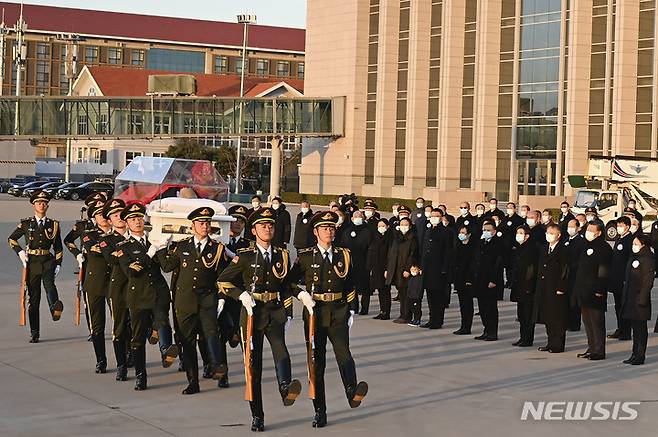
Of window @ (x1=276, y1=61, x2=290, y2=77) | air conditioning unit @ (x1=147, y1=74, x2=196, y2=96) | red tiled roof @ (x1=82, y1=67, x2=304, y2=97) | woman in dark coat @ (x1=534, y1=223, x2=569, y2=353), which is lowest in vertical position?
woman in dark coat @ (x1=534, y1=223, x2=569, y2=353)

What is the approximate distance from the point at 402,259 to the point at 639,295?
15.1ft

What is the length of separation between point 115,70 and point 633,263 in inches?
4336

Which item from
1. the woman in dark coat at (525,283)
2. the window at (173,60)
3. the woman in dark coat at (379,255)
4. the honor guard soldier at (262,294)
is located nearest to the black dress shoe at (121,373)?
the honor guard soldier at (262,294)

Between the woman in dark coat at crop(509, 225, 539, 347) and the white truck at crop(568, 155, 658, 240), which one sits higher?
the white truck at crop(568, 155, 658, 240)

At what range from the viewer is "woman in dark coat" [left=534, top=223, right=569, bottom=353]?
16.2 m

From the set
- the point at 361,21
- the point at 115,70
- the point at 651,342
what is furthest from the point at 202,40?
the point at 651,342

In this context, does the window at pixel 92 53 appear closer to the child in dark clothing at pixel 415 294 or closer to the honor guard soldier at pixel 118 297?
the child in dark clothing at pixel 415 294

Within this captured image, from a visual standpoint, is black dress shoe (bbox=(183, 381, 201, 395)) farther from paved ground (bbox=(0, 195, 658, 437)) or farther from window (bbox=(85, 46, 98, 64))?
window (bbox=(85, 46, 98, 64))

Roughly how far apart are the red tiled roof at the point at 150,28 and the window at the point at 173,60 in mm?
1499

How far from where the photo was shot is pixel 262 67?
150m

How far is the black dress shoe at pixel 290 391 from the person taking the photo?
10508 millimetres

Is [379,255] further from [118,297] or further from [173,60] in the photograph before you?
[173,60]

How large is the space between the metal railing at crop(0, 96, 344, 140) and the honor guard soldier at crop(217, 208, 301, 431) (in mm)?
70000

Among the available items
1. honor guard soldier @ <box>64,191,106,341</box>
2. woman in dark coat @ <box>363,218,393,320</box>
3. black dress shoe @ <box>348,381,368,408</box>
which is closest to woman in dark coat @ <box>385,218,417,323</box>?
woman in dark coat @ <box>363,218,393,320</box>
